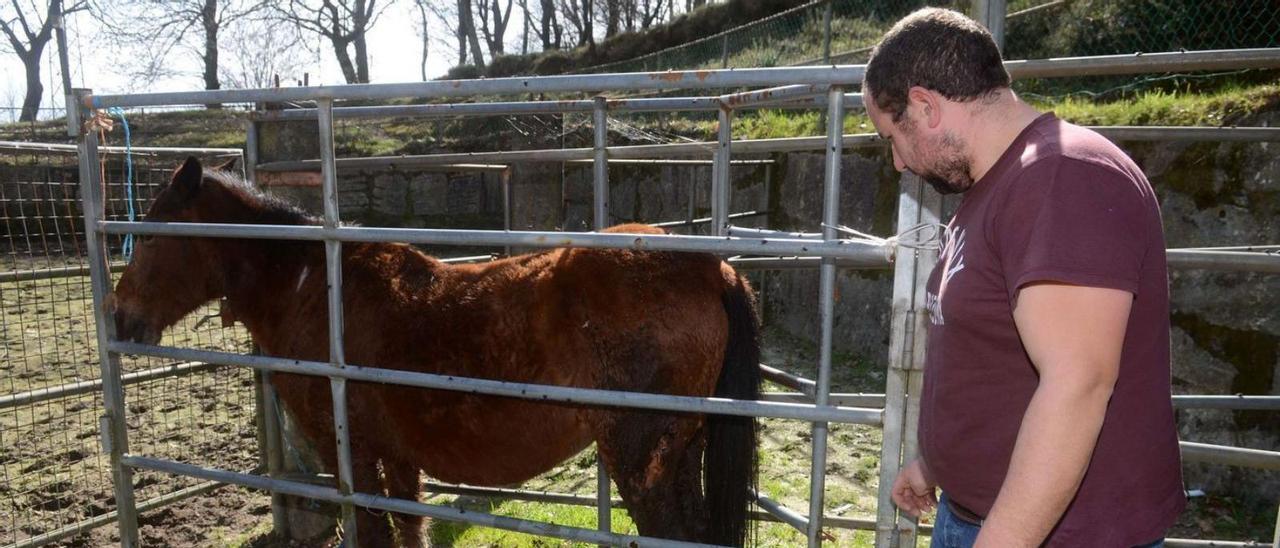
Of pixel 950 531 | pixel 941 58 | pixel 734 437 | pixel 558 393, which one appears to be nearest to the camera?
pixel 941 58

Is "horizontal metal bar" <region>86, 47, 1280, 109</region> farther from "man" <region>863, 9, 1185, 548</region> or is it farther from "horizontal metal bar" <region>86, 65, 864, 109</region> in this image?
"man" <region>863, 9, 1185, 548</region>

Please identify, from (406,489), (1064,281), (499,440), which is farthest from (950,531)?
(406,489)

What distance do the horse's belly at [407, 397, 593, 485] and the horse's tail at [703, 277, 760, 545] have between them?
0.52 m

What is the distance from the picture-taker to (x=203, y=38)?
2277 cm

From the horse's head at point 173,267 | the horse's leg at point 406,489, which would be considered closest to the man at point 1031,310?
the horse's leg at point 406,489

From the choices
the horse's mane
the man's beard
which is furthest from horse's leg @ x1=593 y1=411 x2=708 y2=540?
the horse's mane

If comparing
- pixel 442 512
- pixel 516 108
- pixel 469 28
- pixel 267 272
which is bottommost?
pixel 442 512

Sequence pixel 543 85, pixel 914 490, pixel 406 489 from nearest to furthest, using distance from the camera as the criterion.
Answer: pixel 914 490, pixel 543 85, pixel 406 489

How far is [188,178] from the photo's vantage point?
10.6 feet

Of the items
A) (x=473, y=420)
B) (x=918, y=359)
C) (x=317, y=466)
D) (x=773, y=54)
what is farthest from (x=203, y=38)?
(x=918, y=359)

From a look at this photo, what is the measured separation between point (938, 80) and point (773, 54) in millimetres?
11377

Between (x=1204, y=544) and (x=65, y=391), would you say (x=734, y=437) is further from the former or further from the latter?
(x=65, y=391)

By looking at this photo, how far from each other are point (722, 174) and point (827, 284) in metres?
1.06

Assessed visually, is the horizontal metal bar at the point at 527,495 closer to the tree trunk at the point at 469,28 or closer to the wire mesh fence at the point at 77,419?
the wire mesh fence at the point at 77,419
